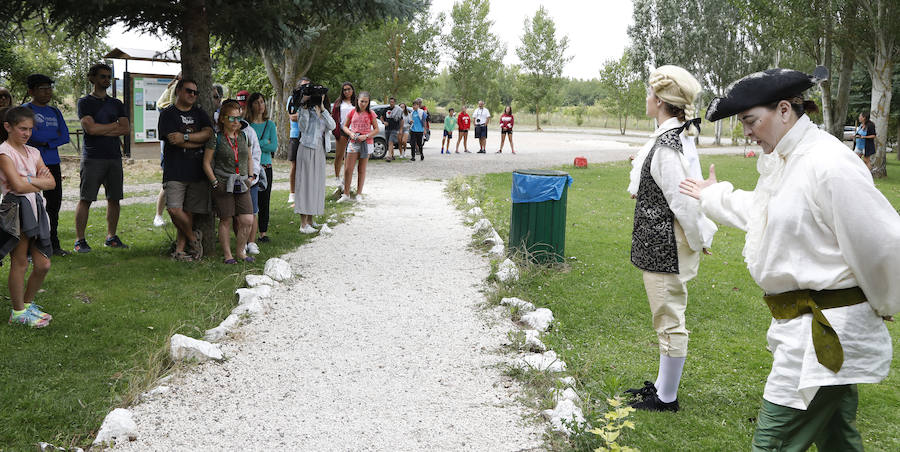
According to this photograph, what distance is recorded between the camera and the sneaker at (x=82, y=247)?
8078mm

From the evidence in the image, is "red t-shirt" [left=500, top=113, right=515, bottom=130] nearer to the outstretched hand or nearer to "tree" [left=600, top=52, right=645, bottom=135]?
the outstretched hand

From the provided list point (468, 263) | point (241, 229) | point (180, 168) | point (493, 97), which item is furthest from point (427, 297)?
point (493, 97)

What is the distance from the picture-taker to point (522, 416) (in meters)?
4.14

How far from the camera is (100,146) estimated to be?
318 inches

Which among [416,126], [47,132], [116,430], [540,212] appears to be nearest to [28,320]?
[116,430]

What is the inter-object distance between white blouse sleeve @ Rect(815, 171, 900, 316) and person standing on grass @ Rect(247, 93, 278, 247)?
7071mm

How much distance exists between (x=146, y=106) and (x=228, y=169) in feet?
38.7

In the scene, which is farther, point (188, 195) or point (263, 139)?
point (263, 139)

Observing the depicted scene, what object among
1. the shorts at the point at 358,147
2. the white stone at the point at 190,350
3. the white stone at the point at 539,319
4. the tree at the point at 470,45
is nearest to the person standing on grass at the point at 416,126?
the shorts at the point at 358,147

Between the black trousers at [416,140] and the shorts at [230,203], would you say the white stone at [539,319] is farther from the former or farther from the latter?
the black trousers at [416,140]

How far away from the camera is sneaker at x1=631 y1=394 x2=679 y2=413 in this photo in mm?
4254

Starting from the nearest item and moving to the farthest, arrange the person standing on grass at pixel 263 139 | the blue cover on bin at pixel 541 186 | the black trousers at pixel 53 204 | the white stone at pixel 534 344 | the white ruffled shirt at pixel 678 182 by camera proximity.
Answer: the white ruffled shirt at pixel 678 182
the white stone at pixel 534 344
the blue cover on bin at pixel 541 186
the black trousers at pixel 53 204
the person standing on grass at pixel 263 139

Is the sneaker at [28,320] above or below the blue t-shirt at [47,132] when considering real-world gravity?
below

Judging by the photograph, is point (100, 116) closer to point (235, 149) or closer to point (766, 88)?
point (235, 149)
